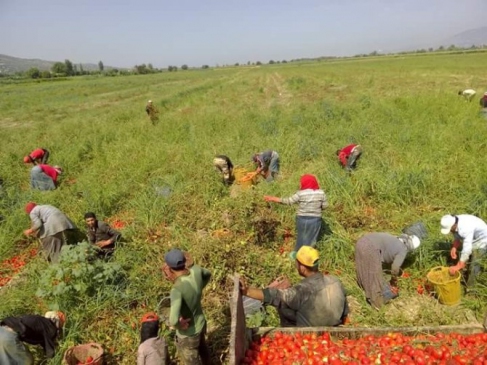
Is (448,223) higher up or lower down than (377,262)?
higher up

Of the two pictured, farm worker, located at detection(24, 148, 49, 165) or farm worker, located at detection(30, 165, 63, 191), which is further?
farm worker, located at detection(24, 148, 49, 165)

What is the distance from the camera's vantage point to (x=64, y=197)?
734 cm

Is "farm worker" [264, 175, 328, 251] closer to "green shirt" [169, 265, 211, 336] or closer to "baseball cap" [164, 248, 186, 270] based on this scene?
"green shirt" [169, 265, 211, 336]

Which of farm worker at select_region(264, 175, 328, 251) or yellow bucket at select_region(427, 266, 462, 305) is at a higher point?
farm worker at select_region(264, 175, 328, 251)

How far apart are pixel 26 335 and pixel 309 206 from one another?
3751mm

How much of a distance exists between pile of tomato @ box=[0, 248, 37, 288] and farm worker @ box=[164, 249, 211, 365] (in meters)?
3.73

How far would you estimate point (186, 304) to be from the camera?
3.03 meters

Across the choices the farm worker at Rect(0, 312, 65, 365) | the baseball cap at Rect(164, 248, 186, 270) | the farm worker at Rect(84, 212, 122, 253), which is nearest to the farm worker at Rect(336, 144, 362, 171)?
the farm worker at Rect(84, 212, 122, 253)

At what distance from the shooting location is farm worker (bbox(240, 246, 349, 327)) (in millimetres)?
3328

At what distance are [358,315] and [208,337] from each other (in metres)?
1.82

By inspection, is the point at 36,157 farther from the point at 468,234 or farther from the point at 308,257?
the point at 468,234

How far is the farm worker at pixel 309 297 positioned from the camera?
3328 millimetres

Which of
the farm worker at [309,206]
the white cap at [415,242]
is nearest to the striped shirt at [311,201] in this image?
the farm worker at [309,206]

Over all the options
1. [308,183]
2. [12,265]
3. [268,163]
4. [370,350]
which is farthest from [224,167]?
[370,350]
